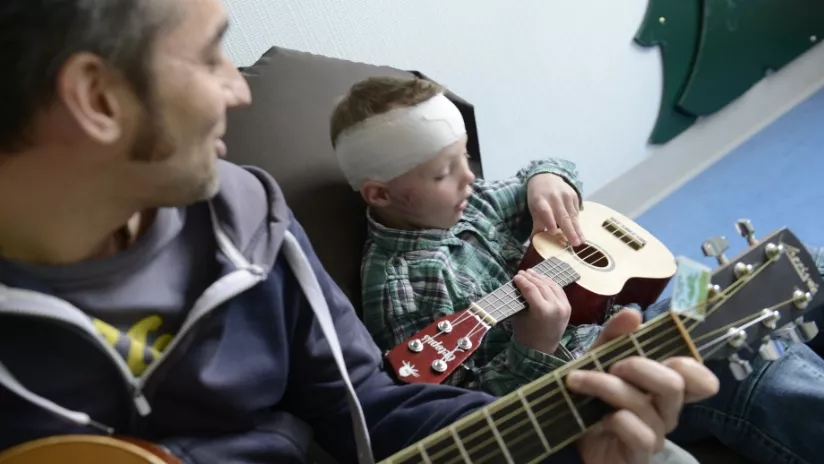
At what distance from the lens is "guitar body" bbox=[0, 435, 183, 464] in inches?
23.3

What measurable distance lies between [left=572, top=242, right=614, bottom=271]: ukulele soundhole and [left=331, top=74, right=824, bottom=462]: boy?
0.09ft

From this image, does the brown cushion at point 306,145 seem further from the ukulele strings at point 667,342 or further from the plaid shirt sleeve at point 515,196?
the ukulele strings at point 667,342

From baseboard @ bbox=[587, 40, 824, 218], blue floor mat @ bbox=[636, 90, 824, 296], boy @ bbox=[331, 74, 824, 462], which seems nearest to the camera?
boy @ bbox=[331, 74, 824, 462]

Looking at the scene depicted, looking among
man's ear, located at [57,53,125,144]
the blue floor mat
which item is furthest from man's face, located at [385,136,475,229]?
the blue floor mat

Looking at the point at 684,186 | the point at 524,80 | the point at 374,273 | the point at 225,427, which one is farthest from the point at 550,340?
the point at 684,186

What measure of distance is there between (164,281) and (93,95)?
7.5 inches

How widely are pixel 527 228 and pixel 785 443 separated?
0.52m

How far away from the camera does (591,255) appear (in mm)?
1077

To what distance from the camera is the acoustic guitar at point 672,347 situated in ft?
2.22

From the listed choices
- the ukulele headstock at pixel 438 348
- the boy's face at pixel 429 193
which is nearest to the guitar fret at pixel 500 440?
the ukulele headstock at pixel 438 348

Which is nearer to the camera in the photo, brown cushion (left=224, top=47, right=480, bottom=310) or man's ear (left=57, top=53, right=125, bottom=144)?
man's ear (left=57, top=53, right=125, bottom=144)

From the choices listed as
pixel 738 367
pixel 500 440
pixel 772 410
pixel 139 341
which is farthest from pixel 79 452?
pixel 772 410

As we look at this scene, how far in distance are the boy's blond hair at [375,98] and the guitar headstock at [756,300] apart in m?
0.44

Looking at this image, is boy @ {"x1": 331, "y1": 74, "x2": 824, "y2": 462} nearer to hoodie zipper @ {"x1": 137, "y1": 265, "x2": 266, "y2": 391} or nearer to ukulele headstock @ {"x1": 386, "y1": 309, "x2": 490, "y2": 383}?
ukulele headstock @ {"x1": 386, "y1": 309, "x2": 490, "y2": 383}
